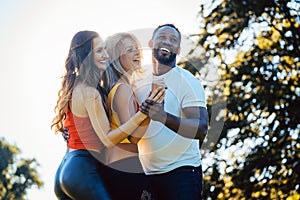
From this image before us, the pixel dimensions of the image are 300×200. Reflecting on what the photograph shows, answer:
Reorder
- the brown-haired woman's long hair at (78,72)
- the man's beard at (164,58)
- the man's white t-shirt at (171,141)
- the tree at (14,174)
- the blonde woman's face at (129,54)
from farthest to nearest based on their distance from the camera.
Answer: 1. the tree at (14,174)
2. the man's beard at (164,58)
3. the man's white t-shirt at (171,141)
4. the blonde woman's face at (129,54)
5. the brown-haired woman's long hair at (78,72)

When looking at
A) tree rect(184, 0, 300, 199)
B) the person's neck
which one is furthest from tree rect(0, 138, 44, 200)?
the person's neck

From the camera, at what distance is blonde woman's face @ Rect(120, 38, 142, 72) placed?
5.13 meters

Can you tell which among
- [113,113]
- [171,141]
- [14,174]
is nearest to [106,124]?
[113,113]

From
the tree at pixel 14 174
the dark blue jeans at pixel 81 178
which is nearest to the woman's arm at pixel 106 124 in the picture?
the dark blue jeans at pixel 81 178

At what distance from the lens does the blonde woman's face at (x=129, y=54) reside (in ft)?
→ 16.8

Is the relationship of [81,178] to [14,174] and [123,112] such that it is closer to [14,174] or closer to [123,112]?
[123,112]

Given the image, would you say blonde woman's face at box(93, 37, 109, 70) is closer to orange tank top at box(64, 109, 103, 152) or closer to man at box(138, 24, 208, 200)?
orange tank top at box(64, 109, 103, 152)

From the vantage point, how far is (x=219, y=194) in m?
17.1

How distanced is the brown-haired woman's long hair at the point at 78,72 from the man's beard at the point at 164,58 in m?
0.52

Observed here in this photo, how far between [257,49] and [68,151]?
13085 millimetres

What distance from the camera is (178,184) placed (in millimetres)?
5180

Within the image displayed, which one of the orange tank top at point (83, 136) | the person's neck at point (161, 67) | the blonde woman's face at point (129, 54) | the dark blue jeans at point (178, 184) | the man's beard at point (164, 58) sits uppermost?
the blonde woman's face at point (129, 54)

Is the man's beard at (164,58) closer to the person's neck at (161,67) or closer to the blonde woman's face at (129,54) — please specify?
the person's neck at (161,67)

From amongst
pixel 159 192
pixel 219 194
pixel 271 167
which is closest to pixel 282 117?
pixel 271 167
